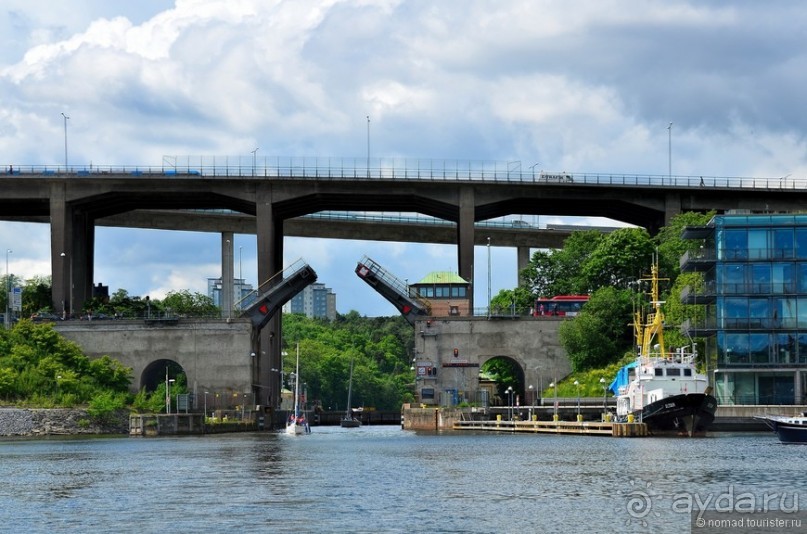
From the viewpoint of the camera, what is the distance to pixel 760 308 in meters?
107

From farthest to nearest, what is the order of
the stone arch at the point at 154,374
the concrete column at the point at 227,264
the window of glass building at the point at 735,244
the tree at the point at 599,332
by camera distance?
the concrete column at the point at 227,264, the stone arch at the point at 154,374, the tree at the point at 599,332, the window of glass building at the point at 735,244

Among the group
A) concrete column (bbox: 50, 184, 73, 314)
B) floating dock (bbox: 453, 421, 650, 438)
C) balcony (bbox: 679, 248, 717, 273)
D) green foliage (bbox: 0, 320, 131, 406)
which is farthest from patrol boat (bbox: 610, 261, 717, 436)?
concrete column (bbox: 50, 184, 73, 314)

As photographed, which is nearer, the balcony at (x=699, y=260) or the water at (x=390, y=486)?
Result: the water at (x=390, y=486)

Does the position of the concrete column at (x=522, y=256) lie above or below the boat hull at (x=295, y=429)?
above

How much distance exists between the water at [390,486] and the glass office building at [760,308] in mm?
21280

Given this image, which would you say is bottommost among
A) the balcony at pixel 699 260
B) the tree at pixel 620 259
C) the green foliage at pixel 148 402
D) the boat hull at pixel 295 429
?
the boat hull at pixel 295 429

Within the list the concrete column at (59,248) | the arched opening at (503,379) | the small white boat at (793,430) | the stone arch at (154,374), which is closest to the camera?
the small white boat at (793,430)

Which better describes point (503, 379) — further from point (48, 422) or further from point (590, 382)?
point (48, 422)

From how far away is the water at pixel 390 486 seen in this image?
4300 centimetres

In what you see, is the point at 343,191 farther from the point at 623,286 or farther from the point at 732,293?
the point at 732,293

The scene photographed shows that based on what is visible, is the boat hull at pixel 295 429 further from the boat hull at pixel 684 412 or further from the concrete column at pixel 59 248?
the boat hull at pixel 684 412

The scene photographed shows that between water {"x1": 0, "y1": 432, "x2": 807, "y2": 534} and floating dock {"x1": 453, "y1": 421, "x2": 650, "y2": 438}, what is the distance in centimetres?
1103

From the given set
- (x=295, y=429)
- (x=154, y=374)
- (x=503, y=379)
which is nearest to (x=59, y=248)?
(x=154, y=374)
